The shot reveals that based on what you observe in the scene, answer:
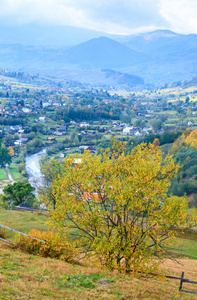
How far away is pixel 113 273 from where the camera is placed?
12.6 meters

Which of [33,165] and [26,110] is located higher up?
[26,110]

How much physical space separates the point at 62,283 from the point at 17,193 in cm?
2854

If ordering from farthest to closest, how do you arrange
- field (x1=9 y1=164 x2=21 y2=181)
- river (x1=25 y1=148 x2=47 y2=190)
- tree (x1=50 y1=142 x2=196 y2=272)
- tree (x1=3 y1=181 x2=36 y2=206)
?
1. river (x1=25 y1=148 x2=47 y2=190)
2. field (x1=9 y1=164 x2=21 y2=181)
3. tree (x1=3 y1=181 x2=36 y2=206)
4. tree (x1=50 y1=142 x2=196 y2=272)

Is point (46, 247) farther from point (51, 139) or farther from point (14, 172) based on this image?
point (51, 139)

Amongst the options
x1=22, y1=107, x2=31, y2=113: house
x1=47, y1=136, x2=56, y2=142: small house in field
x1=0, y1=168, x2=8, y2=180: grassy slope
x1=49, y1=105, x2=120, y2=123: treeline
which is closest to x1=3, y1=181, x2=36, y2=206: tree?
x1=0, y1=168, x2=8, y2=180: grassy slope

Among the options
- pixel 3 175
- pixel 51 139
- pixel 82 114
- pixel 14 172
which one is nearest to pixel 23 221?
pixel 3 175

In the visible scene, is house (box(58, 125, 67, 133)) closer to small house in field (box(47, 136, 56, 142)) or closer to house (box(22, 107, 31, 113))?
small house in field (box(47, 136, 56, 142))

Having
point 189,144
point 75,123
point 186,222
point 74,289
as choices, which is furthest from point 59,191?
point 75,123

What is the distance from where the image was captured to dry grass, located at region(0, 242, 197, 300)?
9719mm

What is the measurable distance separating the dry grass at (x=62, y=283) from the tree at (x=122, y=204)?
0.99 m

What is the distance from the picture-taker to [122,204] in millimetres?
12688

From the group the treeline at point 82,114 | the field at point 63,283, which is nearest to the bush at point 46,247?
the field at point 63,283

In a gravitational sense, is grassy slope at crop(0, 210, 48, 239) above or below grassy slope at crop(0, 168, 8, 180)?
above

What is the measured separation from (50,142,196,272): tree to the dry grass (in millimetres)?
986
